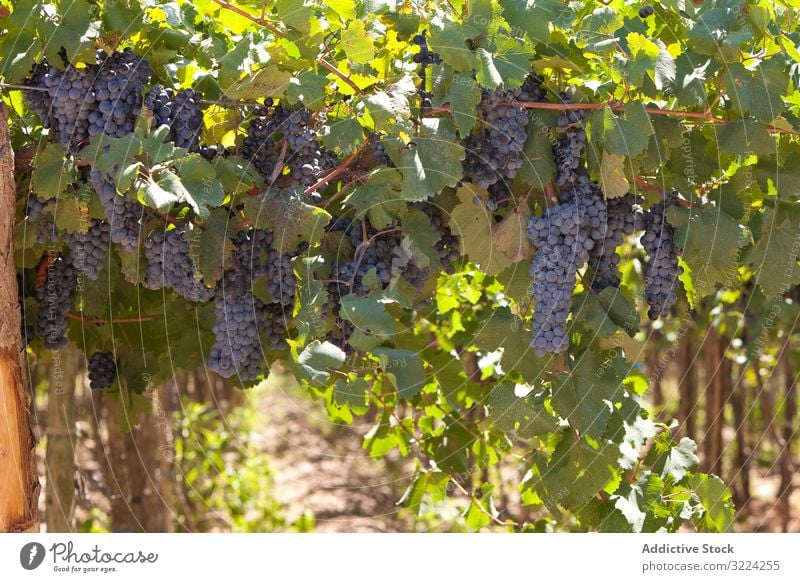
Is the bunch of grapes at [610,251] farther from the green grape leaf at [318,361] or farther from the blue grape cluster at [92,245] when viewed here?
the blue grape cluster at [92,245]

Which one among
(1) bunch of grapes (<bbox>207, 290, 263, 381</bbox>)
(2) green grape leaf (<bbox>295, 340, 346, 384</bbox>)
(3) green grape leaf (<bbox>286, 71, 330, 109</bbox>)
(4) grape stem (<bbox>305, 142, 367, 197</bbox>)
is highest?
(3) green grape leaf (<bbox>286, 71, 330, 109</bbox>)

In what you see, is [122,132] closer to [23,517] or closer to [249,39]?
[249,39]

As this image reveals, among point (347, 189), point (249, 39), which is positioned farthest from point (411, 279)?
point (249, 39)

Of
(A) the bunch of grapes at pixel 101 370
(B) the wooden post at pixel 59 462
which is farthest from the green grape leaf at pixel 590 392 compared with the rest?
(B) the wooden post at pixel 59 462

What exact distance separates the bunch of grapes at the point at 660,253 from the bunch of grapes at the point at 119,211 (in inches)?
42.0

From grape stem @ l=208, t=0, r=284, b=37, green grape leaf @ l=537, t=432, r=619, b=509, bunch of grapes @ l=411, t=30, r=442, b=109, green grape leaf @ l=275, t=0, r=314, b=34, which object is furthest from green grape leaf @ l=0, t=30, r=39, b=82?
green grape leaf @ l=537, t=432, r=619, b=509

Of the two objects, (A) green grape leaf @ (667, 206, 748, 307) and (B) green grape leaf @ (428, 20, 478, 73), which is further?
(A) green grape leaf @ (667, 206, 748, 307)

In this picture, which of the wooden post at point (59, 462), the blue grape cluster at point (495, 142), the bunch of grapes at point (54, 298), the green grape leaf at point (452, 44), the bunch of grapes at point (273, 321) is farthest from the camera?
the wooden post at point (59, 462)

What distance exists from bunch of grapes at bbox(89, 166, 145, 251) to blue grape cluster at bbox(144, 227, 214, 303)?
0.04 meters

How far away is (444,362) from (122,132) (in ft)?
3.98

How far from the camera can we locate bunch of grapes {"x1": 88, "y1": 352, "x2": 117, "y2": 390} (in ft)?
8.21

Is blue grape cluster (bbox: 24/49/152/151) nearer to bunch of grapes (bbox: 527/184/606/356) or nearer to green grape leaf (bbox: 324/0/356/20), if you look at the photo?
green grape leaf (bbox: 324/0/356/20)

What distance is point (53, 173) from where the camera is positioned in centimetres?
185
